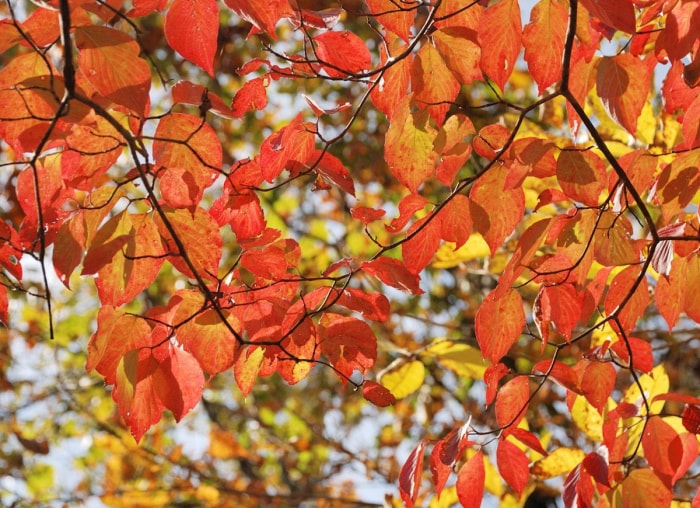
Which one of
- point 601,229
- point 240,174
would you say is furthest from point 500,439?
point 240,174

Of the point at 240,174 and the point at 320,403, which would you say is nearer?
the point at 240,174

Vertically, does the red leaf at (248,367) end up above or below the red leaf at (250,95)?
below

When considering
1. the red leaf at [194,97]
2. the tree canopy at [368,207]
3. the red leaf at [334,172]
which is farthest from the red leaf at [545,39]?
the red leaf at [194,97]

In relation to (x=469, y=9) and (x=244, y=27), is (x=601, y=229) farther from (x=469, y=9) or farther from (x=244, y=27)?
(x=244, y=27)

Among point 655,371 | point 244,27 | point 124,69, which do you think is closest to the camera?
point 124,69

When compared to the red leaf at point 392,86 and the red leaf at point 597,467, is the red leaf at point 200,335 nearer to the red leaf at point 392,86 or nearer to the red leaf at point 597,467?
the red leaf at point 392,86

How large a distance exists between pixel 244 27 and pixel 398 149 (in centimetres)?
476

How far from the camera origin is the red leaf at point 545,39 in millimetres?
1031

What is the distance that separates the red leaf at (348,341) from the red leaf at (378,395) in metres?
0.05

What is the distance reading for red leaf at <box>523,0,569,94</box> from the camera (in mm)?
1031

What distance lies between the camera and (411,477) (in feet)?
3.96

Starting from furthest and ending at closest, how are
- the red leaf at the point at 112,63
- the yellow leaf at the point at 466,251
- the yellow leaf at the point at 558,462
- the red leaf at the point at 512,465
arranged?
the yellow leaf at the point at 466,251 < the yellow leaf at the point at 558,462 < the red leaf at the point at 512,465 < the red leaf at the point at 112,63

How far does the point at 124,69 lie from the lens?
875 millimetres

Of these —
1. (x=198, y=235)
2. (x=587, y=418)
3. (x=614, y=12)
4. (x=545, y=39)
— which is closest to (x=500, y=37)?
(x=545, y=39)
